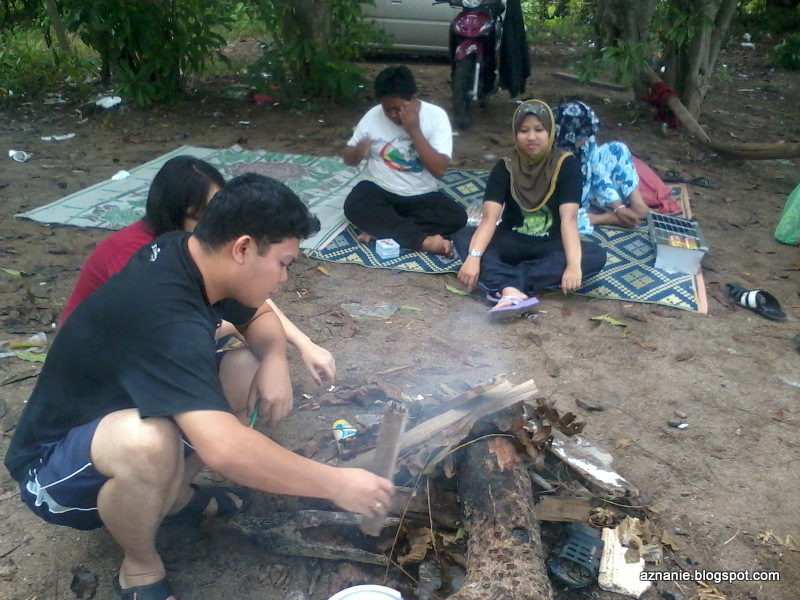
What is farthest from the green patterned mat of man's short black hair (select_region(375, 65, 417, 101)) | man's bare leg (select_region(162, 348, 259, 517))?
man's bare leg (select_region(162, 348, 259, 517))

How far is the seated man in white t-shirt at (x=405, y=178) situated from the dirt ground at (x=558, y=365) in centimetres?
43

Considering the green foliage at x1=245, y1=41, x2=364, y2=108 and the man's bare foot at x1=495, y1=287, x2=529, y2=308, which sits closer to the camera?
the man's bare foot at x1=495, y1=287, x2=529, y2=308

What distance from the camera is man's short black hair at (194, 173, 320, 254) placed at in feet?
5.71

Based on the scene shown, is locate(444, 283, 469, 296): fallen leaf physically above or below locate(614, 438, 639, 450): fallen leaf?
below

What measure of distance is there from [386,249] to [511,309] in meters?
1.10

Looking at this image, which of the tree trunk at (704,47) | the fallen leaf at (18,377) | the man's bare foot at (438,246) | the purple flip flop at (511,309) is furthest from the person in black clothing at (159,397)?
the tree trunk at (704,47)

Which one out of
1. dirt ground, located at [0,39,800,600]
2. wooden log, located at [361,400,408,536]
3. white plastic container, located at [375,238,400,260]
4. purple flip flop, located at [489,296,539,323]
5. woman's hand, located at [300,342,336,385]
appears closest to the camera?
wooden log, located at [361,400,408,536]

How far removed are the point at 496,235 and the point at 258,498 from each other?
2535mm

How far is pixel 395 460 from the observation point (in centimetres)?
225

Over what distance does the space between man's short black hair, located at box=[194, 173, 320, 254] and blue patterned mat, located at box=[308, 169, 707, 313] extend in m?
2.79

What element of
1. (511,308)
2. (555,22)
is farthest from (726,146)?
(555,22)

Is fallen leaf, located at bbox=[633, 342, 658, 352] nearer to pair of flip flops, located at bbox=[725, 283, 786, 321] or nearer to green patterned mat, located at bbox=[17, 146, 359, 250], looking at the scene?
pair of flip flops, located at bbox=[725, 283, 786, 321]

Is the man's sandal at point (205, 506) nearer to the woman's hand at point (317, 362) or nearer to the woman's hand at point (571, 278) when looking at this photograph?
the woman's hand at point (317, 362)

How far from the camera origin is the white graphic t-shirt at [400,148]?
470cm
